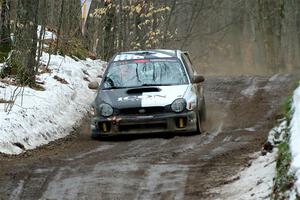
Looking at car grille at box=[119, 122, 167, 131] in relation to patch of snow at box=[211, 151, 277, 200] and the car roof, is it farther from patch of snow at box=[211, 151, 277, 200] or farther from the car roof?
patch of snow at box=[211, 151, 277, 200]

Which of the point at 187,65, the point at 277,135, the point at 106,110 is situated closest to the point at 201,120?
the point at 187,65

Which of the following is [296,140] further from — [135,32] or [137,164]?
[135,32]

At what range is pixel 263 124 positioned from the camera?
40.6 feet

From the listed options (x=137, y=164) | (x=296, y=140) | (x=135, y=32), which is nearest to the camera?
(x=296, y=140)

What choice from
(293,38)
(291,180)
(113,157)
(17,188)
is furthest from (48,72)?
(293,38)

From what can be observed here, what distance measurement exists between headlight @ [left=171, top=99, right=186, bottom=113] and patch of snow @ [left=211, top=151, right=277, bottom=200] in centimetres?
346

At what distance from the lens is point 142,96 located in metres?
11.5

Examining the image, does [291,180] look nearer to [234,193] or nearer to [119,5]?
[234,193]

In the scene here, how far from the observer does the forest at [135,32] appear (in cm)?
1444

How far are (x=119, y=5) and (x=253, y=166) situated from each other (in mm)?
15486

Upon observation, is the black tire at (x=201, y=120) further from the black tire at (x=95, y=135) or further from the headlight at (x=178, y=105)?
the black tire at (x=95, y=135)

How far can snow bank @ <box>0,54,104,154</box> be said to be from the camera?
1076 cm

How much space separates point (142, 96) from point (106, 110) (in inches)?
27.2

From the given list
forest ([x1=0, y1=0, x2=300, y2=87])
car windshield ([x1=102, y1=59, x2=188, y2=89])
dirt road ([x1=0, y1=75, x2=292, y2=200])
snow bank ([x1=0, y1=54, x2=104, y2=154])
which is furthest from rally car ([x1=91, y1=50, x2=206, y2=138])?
forest ([x1=0, y1=0, x2=300, y2=87])
